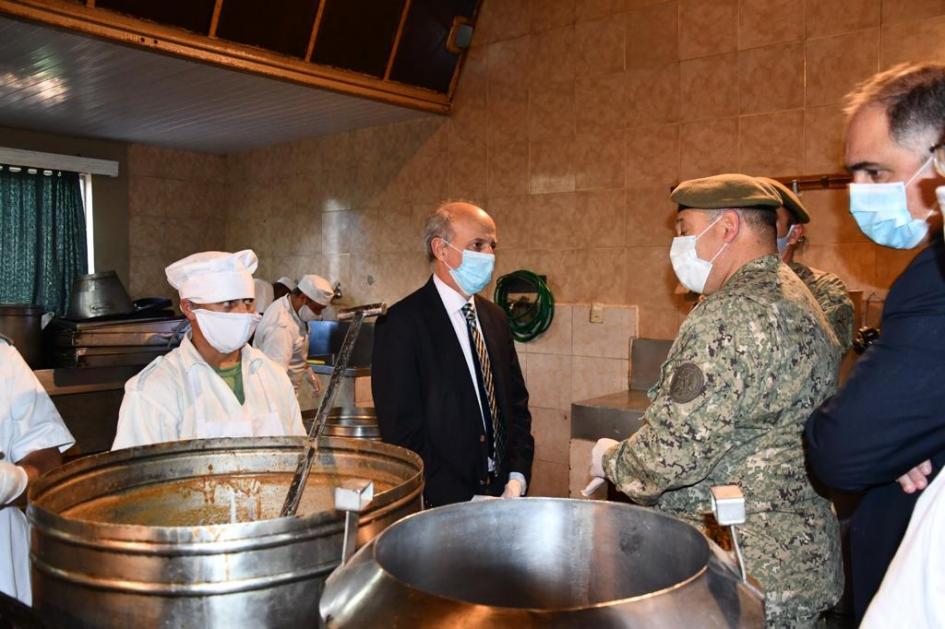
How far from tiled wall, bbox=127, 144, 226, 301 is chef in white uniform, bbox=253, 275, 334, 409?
172 cm

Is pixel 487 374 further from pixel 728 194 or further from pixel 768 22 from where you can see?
pixel 768 22

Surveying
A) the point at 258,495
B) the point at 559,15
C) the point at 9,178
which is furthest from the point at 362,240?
the point at 258,495

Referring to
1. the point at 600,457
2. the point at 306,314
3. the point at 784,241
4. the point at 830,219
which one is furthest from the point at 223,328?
the point at 306,314

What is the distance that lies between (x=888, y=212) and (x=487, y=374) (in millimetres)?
1491

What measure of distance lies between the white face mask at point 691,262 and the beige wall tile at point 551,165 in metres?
3.21

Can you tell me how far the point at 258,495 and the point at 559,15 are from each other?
4.44 metres

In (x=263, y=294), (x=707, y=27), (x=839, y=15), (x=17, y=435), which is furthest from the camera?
(x=263, y=294)

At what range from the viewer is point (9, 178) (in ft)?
21.3

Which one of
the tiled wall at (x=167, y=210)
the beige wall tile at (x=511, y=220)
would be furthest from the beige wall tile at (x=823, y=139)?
the tiled wall at (x=167, y=210)

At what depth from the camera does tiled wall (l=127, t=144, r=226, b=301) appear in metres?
7.26

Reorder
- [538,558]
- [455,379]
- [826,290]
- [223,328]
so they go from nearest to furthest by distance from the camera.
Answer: [538,558], [223,328], [455,379], [826,290]

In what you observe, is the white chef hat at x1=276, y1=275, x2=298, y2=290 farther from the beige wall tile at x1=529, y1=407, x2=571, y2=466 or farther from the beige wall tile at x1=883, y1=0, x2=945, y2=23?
the beige wall tile at x1=883, y1=0, x2=945, y2=23

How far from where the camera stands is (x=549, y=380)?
5301 mm

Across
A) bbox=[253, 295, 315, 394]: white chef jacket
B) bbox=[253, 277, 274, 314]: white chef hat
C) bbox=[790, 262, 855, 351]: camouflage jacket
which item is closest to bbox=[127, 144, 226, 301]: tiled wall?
bbox=[253, 277, 274, 314]: white chef hat
